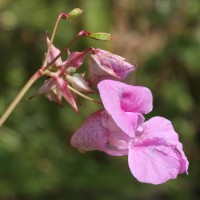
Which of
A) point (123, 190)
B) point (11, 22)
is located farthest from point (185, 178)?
point (11, 22)

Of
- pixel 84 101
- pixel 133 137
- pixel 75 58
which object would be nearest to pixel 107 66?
pixel 75 58

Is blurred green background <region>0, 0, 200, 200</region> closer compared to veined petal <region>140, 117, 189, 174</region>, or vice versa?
veined petal <region>140, 117, 189, 174</region>

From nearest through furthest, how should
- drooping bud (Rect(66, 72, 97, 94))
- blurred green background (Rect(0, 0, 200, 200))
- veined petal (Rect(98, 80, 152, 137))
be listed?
veined petal (Rect(98, 80, 152, 137)) < drooping bud (Rect(66, 72, 97, 94)) < blurred green background (Rect(0, 0, 200, 200))

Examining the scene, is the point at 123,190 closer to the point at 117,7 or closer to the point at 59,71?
the point at 59,71

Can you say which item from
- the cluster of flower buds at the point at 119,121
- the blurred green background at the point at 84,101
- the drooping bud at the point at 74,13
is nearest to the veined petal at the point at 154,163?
the cluster of flower buds at the point at 119,121

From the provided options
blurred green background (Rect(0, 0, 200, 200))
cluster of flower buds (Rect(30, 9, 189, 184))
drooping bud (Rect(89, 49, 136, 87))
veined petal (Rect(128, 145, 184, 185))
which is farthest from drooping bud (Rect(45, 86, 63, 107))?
blurred green background (Rect(0, 0, 200, 200))

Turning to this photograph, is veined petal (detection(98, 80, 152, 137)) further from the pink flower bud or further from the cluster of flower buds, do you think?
the pink flower bud

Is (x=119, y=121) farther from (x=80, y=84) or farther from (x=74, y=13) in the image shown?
(x=74, y=13)

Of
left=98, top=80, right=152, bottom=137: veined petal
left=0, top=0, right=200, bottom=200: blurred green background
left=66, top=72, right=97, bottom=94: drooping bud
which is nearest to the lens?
left=98, top=80, right=152, bottom=137: veined petal
